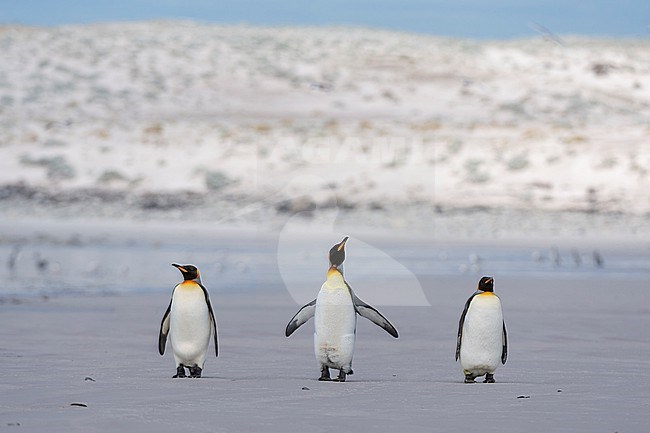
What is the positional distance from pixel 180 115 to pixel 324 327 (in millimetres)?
34624

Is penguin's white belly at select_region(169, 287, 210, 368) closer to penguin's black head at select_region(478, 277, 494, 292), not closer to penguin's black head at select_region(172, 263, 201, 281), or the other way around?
penguin's black head at select_region(172, 263, 201, 281)

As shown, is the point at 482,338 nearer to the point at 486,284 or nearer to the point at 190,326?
the point at 486,284

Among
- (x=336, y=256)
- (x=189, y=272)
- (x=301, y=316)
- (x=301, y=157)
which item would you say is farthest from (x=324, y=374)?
(x=301, y=157)

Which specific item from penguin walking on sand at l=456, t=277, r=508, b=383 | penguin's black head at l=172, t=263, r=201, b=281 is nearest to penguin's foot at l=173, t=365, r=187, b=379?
penguin's black head at l=172, t=263, r=201, b=281

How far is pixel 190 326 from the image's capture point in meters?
6.54

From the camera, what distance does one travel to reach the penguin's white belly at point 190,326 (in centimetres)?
648

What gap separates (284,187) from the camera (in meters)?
27.4

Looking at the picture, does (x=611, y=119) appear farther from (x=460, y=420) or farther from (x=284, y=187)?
(x=460, y=420)

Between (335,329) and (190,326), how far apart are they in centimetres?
75

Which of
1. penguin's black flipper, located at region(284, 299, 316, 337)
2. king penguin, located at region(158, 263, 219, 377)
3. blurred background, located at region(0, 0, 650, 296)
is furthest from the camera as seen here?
blurred background, located at region(0, 0, 650, 296)

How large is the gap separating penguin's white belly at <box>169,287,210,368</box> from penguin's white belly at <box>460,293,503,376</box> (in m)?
1.34

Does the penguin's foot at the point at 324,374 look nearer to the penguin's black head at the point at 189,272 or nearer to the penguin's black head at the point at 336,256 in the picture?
the penguin's black head at the point at 336,256

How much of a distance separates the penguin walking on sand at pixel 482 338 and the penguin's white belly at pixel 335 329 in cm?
58

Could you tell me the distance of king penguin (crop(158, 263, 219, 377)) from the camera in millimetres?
6477
